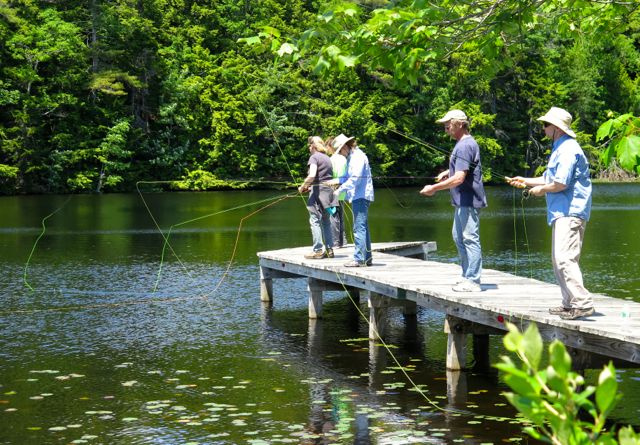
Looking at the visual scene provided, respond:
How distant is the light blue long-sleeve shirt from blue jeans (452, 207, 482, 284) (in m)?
2.15

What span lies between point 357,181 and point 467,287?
2.39 metres

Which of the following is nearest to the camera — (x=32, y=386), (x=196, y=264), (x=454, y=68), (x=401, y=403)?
(x=401, y=403)

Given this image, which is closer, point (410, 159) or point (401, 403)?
point (401, 403)

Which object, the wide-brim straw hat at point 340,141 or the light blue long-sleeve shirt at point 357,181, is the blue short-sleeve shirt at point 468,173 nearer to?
the light blue long-sleeve shirt at point 357,181

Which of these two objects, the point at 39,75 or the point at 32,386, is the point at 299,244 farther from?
the point at 39,75

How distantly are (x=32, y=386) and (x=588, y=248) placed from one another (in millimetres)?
16570

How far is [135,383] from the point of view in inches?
391

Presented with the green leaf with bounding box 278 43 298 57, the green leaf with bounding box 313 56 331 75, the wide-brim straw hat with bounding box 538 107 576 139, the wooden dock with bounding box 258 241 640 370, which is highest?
the green leaf with bounding box 278 43 298 57

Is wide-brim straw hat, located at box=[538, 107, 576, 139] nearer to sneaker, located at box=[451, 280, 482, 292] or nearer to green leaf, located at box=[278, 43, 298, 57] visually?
green leaf, located at box=[278, 43, 298, 57]

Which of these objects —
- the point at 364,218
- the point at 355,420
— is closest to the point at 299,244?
the point at 364,218

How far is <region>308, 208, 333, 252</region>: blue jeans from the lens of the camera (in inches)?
553

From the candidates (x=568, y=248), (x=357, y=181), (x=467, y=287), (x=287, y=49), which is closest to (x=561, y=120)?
(x=568, y=248)

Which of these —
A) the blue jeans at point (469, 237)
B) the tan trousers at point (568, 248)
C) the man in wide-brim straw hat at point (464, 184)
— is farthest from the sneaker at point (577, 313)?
the blue jeans at point (469, 237)

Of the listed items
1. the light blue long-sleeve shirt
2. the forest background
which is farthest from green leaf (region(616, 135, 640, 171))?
the forest background
